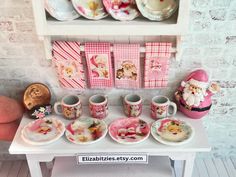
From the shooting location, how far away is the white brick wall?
A: 1.40 metres

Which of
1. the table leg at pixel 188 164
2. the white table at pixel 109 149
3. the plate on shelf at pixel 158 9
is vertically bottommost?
the table leg at pixel 188 164

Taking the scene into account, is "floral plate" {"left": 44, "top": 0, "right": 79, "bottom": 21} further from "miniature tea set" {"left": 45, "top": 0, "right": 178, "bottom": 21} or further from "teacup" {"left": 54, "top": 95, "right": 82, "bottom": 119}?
"teacup" {"left": 54, "top": 95, "right": 82, "bottom": 119}

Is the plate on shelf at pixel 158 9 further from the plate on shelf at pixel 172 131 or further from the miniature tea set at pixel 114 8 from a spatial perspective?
the plate on shelf at pixel 172 131

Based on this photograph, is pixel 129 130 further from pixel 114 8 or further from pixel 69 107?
pixel 114 8

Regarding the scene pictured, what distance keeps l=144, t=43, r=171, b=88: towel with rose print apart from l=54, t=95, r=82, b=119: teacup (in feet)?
1.13

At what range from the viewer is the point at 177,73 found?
157 centimetres

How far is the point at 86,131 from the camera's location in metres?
1.47

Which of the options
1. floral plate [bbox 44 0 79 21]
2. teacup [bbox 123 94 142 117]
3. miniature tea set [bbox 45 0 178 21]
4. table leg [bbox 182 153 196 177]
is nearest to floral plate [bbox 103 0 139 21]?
miniature tea set [bbox 45 0 178 21]

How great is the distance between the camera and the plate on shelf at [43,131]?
142 cm

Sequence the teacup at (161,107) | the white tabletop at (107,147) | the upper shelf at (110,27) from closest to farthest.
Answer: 1. the upper shelf at (110,27)
2. the white tabletop at (107,147)
3. the teacup at (161,107)

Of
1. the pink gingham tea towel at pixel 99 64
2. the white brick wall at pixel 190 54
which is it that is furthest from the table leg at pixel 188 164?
the pink gingham tea towel at pixel 99 64

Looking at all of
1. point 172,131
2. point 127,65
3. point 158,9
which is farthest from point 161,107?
point 158,9

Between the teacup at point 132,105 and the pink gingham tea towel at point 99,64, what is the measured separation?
112 mm

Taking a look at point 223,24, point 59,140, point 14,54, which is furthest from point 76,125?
point 223,24
